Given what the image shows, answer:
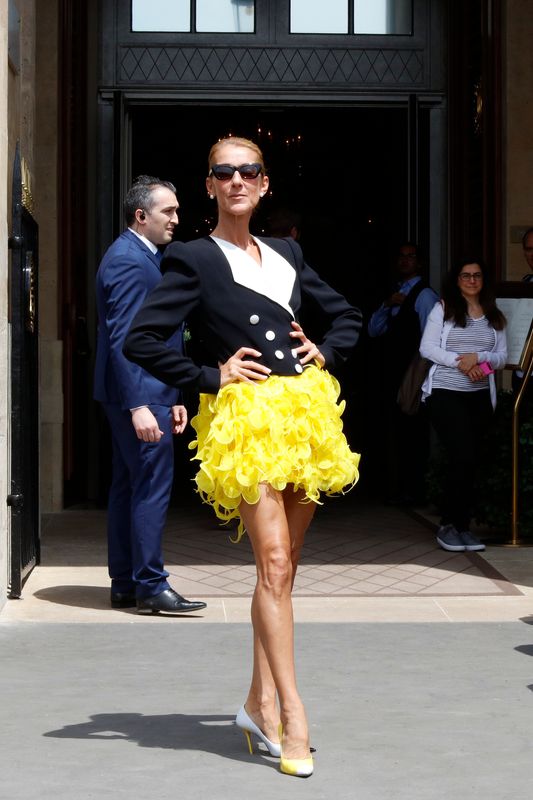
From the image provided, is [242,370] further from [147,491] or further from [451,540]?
[451,540]

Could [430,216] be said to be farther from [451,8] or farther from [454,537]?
[454,537]

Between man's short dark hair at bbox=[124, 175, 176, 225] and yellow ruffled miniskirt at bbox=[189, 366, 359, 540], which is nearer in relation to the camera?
yellow ruffled miniskirt at bbox=[189, 366, 359, 540]

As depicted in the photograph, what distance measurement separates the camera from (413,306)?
1152 cm

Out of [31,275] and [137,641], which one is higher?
[31,275]

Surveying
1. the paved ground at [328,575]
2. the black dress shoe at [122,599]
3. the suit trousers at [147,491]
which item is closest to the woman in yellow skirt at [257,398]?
the suit trousers at [147,491]

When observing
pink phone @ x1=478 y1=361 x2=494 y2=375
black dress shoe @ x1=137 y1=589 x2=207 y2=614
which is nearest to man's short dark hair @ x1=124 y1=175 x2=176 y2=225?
black dress shoe @ x1=137 y1=589 x2=207 y2=614

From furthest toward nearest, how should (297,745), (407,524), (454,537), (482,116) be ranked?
(482,116) → (407,524) → (454,537) → (297,745)

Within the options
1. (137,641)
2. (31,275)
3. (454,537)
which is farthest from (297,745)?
(454,537)

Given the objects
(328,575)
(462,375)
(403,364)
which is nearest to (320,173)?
(403,364)

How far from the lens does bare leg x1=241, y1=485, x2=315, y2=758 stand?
4.56 metres

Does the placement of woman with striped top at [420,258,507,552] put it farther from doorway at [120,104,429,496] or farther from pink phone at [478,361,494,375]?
doorway at [120,104,429,496]

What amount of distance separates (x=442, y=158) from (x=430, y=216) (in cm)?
49

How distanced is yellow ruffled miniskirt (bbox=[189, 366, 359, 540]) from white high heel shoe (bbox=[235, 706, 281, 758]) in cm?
66

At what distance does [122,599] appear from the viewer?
24.4ft
